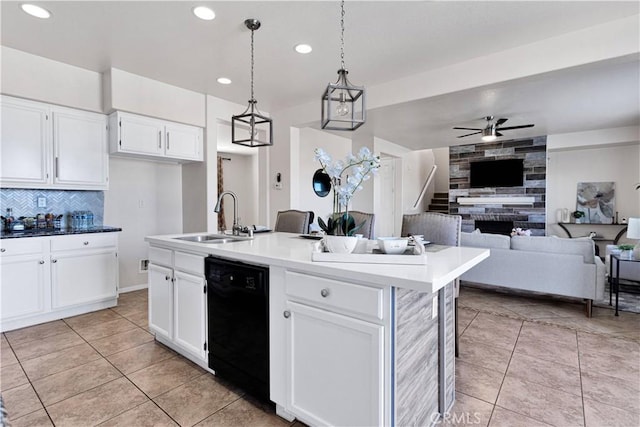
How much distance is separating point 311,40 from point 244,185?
596 centimetres

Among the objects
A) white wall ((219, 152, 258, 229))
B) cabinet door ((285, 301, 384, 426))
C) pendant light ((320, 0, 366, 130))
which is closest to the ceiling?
pendant light ((320, 0, 366, 130))

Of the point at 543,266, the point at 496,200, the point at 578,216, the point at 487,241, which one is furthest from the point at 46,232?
the point at 578,216

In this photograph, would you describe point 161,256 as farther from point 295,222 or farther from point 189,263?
point 295,222

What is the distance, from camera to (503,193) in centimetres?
714

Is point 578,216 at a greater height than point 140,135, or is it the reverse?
point 140,135

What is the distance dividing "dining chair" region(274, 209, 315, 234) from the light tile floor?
1481mm

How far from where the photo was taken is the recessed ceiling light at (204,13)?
2354 mm

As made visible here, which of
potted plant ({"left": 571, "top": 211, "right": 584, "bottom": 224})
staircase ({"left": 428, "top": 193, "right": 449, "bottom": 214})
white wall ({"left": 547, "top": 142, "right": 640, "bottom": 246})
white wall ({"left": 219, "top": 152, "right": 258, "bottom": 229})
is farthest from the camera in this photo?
staircase ({"left": 428, "top": 193, "right": 449, "bottom": 214})

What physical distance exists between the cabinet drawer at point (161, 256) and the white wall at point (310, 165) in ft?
11.4

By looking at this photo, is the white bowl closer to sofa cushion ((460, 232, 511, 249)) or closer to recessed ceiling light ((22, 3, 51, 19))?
sofa cushion ((460, 232, 511, 249))

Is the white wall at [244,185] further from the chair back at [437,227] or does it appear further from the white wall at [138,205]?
the chair back at [437,227]

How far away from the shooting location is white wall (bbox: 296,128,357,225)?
614cm

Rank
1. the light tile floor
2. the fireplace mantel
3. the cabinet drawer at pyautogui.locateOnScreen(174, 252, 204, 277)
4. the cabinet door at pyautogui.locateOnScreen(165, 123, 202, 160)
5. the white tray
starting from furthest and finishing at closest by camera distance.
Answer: the fireplace mantel
the cabinet door at pyautogui.locateOnScreen(165, 123, 202, 160)
the cabinet drawer at pyautogui.locateOnScreen(174, 252, 204, 277)
the light tile floor
the white tray

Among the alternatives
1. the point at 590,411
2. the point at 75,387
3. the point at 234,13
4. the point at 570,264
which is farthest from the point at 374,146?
the point at 75,387
